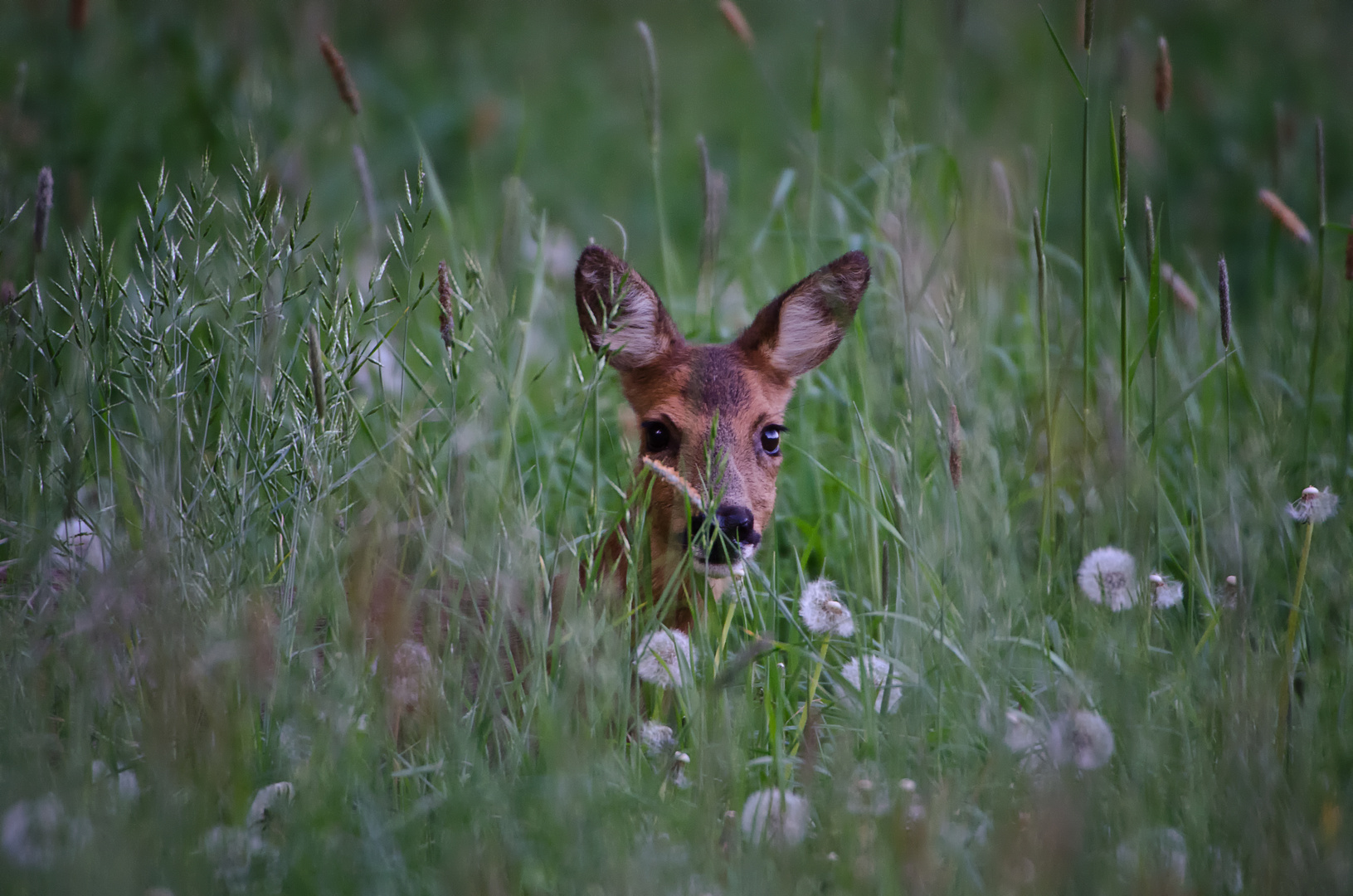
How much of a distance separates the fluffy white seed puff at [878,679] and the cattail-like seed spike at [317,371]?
4.29 feet

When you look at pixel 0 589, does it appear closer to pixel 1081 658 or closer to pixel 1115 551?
pixel 1081 658

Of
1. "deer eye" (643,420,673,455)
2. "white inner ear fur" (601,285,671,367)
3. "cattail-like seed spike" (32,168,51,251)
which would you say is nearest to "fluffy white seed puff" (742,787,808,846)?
"deer eye" (643,420,673,455)

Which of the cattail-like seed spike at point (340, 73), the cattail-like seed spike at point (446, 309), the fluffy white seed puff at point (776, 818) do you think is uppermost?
the cattail-like seed spike at point (340, 73)

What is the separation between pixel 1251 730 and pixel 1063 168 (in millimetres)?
5953

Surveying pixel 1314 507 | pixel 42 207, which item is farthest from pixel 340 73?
pixel 1314 507

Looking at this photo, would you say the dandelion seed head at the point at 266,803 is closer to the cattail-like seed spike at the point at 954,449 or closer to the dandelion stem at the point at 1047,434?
the cattail-like seed spike at the point at 954,449

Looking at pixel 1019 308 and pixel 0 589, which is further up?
pixel 1019 308

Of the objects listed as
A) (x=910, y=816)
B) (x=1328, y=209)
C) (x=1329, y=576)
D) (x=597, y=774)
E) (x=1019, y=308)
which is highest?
(x=1328, y=209)

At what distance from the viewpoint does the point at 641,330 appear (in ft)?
12.5

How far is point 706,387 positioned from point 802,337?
46 cm

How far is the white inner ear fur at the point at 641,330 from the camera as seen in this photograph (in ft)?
12.1

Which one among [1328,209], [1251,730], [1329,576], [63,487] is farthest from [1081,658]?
[1328,209]

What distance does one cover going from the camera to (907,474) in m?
2.78

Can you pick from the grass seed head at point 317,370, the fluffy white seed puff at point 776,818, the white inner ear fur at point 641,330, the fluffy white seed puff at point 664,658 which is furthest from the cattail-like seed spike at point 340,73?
the fluffy white seed puff at point 776,818
